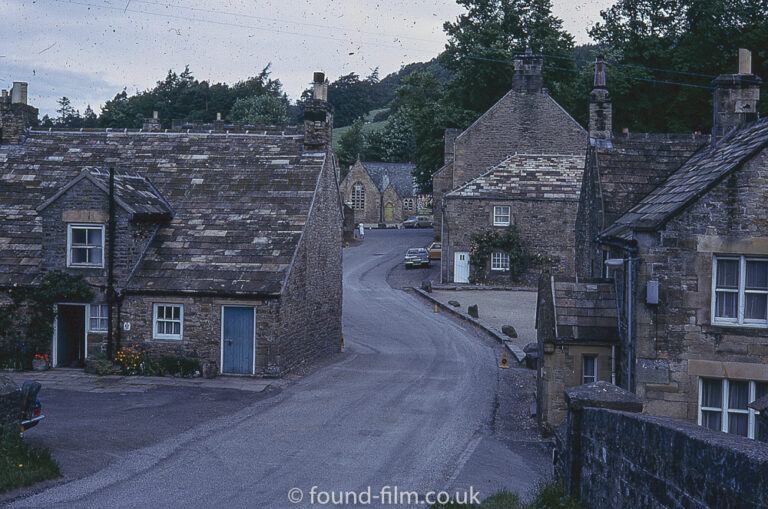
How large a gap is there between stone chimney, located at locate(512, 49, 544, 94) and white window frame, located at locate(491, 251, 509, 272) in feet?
42.3

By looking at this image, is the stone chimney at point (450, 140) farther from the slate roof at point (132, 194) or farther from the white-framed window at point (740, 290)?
the white-framed window at point (740, 290)

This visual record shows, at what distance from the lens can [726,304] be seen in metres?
14.8

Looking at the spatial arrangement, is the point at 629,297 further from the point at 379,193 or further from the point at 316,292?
the point at 379,193

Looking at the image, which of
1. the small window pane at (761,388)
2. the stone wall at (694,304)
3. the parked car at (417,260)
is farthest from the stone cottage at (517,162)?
A: the small window pane at (761,388)

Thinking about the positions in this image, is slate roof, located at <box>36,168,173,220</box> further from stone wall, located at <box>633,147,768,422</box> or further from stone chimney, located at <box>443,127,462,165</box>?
stone chimney, located at <box>443,127,462,165</box>

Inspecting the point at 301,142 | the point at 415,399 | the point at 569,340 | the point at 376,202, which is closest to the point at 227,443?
the point at 415,399

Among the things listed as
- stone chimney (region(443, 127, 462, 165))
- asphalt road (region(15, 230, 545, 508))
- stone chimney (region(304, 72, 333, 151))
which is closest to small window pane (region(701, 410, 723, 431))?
asphalt road (region(15, 230, 545, 508))

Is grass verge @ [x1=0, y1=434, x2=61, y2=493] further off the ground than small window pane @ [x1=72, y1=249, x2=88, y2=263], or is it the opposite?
small window pane @ [x1=72, y1=249, x2=88, y2=263]

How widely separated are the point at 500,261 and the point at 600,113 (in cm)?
2520

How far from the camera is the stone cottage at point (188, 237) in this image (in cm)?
2252

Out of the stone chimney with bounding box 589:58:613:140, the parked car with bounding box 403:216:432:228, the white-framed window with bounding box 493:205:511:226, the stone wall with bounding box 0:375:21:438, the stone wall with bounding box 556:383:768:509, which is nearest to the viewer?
the stone wall with bounding box 556:383:768:509

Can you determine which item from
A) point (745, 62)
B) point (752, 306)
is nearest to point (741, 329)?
point (752, 306)

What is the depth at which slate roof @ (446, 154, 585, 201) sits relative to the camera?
44.8m

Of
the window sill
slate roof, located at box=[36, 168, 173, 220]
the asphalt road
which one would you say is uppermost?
slate roof, located at box=[36, 168, 173, 220]
